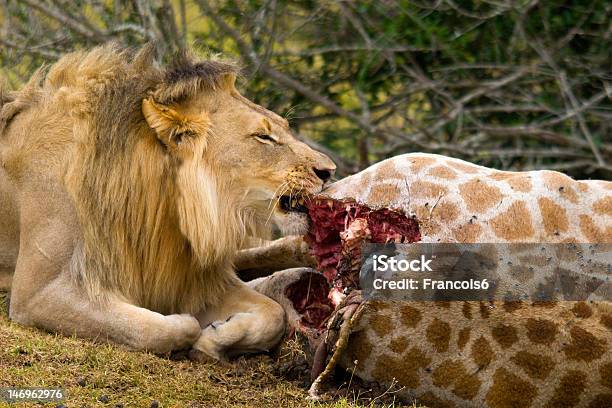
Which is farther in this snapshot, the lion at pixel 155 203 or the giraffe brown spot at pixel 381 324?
the lion at pixel 155 203

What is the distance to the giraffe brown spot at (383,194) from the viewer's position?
4.25 metres

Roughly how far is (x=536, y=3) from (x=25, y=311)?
4860 millimetres

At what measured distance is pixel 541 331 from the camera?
374 cm

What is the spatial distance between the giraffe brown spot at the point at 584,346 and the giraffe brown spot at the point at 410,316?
0.55 metres

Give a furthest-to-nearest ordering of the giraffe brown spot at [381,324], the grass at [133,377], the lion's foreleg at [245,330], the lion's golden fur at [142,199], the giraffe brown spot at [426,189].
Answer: the lion's golden fur at [142,199] → the lion's foreleg at [245,330] → the giraffe brown spot at [426,189] → the giraffe brown spot at [381,324] → the grass at [133,377]

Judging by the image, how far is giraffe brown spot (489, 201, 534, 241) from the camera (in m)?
3.93

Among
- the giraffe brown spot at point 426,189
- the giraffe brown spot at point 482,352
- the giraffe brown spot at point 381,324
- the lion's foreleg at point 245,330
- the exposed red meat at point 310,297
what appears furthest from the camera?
the exposed red meat at point 310,297

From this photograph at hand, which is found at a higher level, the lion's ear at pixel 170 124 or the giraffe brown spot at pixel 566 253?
the lion's ear at pixel 170 124

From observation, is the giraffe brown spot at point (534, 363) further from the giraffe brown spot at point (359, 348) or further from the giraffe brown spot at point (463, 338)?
the giraffe brown spot at point (359, 348)

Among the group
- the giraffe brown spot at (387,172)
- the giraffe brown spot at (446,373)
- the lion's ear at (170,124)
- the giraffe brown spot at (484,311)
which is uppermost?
the lion's ear at (170,124)

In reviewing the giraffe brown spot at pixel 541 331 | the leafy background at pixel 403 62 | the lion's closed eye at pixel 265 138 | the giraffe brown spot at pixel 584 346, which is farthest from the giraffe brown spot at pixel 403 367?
the leafy background at pixel 403 62

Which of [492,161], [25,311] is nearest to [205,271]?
[25,311]

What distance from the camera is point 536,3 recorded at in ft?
25.5

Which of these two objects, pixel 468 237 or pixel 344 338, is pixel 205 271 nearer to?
pixel 344 338
